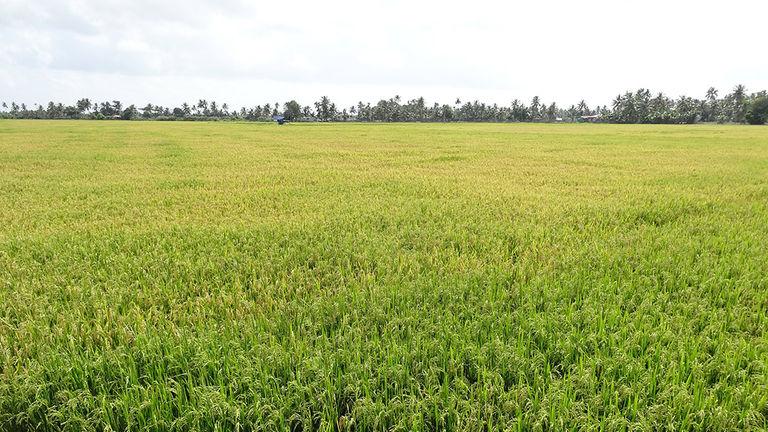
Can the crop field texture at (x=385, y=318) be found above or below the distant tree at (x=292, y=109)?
below

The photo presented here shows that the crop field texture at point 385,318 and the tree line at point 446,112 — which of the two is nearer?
the crop field texture at point 385,318

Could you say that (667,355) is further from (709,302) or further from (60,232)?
(60,232)

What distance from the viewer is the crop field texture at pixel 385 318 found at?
2.23m

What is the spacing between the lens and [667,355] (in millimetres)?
2643

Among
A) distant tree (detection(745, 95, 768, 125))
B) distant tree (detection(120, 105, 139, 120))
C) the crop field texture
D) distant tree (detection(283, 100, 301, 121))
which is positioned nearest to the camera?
the crop field texture

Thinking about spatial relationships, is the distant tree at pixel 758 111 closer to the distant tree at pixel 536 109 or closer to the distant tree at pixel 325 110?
the distant tree at pixel 536 109

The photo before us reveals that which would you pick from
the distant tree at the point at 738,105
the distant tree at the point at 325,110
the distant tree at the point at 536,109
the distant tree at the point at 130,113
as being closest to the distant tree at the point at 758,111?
the distant tree at the point at 738,105

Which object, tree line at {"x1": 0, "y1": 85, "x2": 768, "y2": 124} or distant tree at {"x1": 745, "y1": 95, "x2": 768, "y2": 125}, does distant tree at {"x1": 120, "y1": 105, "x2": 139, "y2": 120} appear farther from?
distant tree at {"x1": 745, "y1": 95, "x2": 768, "y2": 125}

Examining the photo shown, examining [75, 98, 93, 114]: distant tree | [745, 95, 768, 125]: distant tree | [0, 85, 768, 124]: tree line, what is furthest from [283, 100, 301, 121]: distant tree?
[745, 95, 768, 125]: distant tree

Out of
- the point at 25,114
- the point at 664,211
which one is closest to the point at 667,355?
the point at 664,211

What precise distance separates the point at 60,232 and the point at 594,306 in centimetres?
656

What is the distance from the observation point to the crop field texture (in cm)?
223

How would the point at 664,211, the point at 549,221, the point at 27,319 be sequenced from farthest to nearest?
the point at 664,211 → the point at 549,221 → the point at 27,319

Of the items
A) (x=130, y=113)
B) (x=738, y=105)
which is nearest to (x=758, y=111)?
(x=738, y=105)
